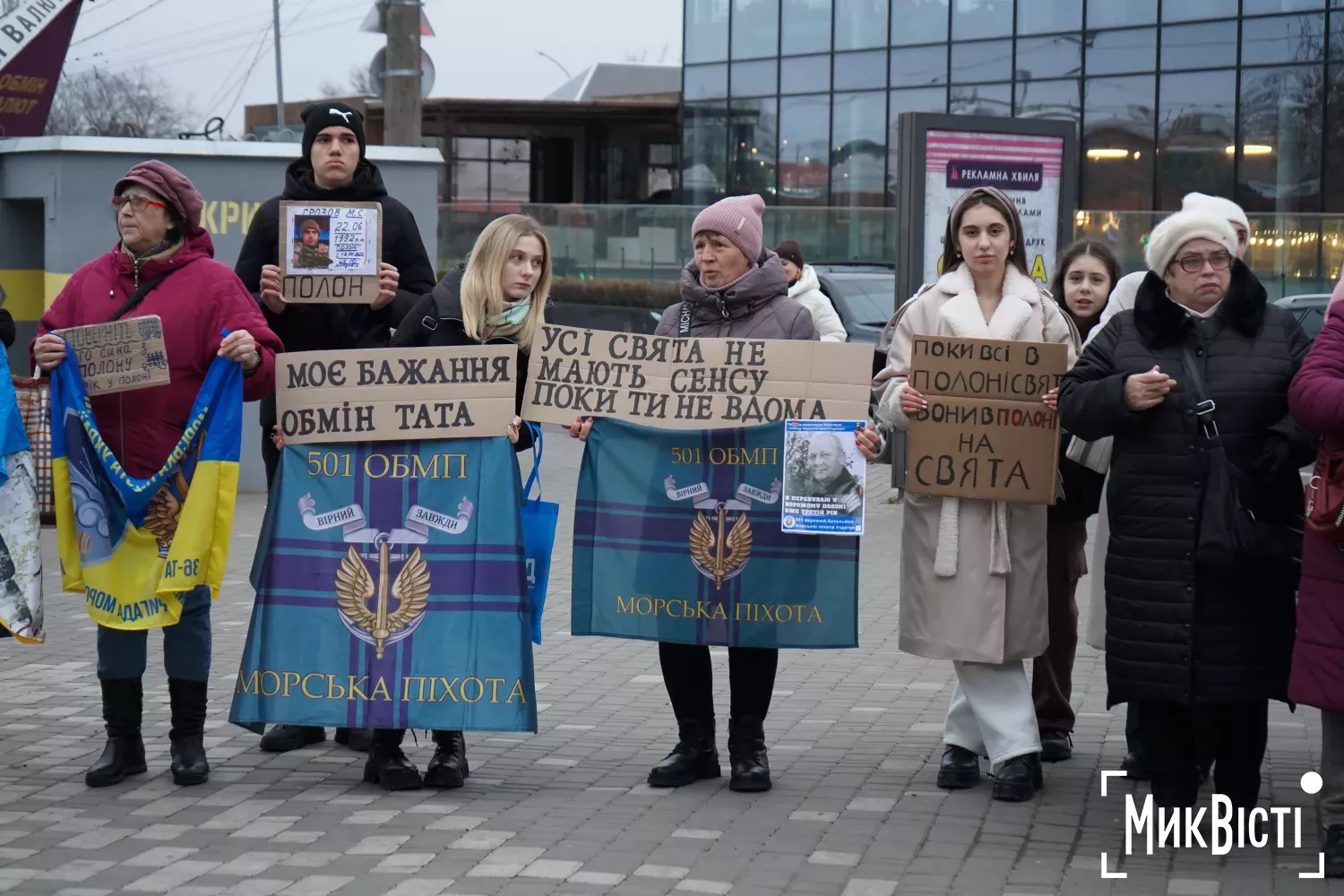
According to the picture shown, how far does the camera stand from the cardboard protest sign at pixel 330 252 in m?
6.27

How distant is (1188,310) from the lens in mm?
5199

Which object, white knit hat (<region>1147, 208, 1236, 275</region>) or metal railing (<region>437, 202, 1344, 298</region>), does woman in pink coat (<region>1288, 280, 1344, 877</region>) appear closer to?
white knit hat (<region>1147, 208, 1236, 275</region>)

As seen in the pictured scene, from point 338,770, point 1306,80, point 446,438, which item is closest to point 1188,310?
point 446,438

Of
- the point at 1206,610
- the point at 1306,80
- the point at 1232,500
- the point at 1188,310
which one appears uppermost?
the point at 1306,80

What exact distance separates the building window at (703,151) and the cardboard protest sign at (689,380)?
33.5 metres

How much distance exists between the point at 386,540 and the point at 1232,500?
2.56m

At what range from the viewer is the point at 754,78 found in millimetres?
37969

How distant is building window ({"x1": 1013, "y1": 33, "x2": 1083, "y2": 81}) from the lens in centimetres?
3275

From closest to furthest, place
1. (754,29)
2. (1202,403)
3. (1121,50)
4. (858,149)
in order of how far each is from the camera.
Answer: (1202,403)
(1121,50)
(858,149)
(754,29)

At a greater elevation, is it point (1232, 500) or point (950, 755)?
point (1232, 500)

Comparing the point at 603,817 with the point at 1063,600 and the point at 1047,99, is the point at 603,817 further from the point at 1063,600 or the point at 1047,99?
the point at 1047,99

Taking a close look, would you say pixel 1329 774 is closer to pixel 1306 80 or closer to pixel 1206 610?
pixel 1206 610

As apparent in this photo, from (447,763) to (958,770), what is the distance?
1.62m

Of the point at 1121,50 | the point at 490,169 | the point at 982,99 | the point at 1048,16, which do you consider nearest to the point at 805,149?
the point at 982,99
